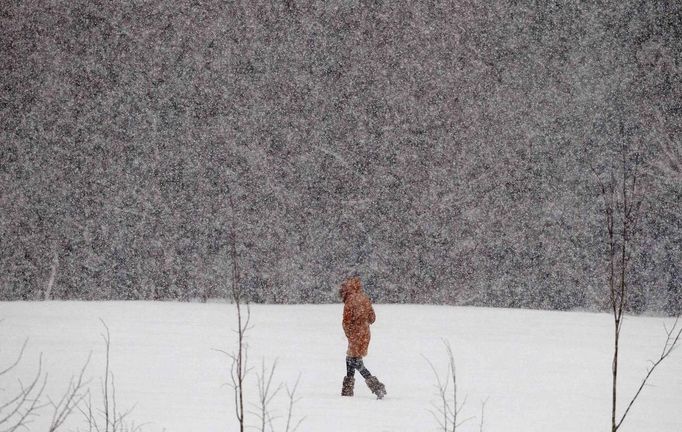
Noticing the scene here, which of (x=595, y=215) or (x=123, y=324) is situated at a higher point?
(x=595, y=215)

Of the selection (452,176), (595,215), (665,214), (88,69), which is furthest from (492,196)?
(88,69)

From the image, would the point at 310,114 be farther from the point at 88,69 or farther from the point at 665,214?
the point at 665,214

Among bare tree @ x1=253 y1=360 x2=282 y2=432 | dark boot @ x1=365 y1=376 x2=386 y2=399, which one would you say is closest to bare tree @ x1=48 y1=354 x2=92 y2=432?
bare tree @ x1=253 y1=360 x2=282 y2=432

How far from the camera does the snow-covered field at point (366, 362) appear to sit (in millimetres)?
5984

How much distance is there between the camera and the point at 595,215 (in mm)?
12383

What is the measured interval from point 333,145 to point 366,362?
4.98 meters

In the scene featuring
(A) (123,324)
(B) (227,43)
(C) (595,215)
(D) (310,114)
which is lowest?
(A) (123,324)

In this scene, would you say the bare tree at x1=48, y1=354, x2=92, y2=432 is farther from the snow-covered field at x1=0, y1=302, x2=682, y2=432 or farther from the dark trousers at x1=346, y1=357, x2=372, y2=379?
the dark trousers at x1=346, y1=357, x2=372, y2=379

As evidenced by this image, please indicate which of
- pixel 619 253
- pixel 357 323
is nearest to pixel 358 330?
pixel 357 323

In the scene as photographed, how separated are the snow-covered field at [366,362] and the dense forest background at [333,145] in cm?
69

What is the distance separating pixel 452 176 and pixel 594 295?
307 centimetres

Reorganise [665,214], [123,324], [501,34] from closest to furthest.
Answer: [123,324] → [665,214] → [501,34]

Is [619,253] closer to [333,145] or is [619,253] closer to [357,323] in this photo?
[333,145]

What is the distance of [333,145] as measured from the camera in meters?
12.8
